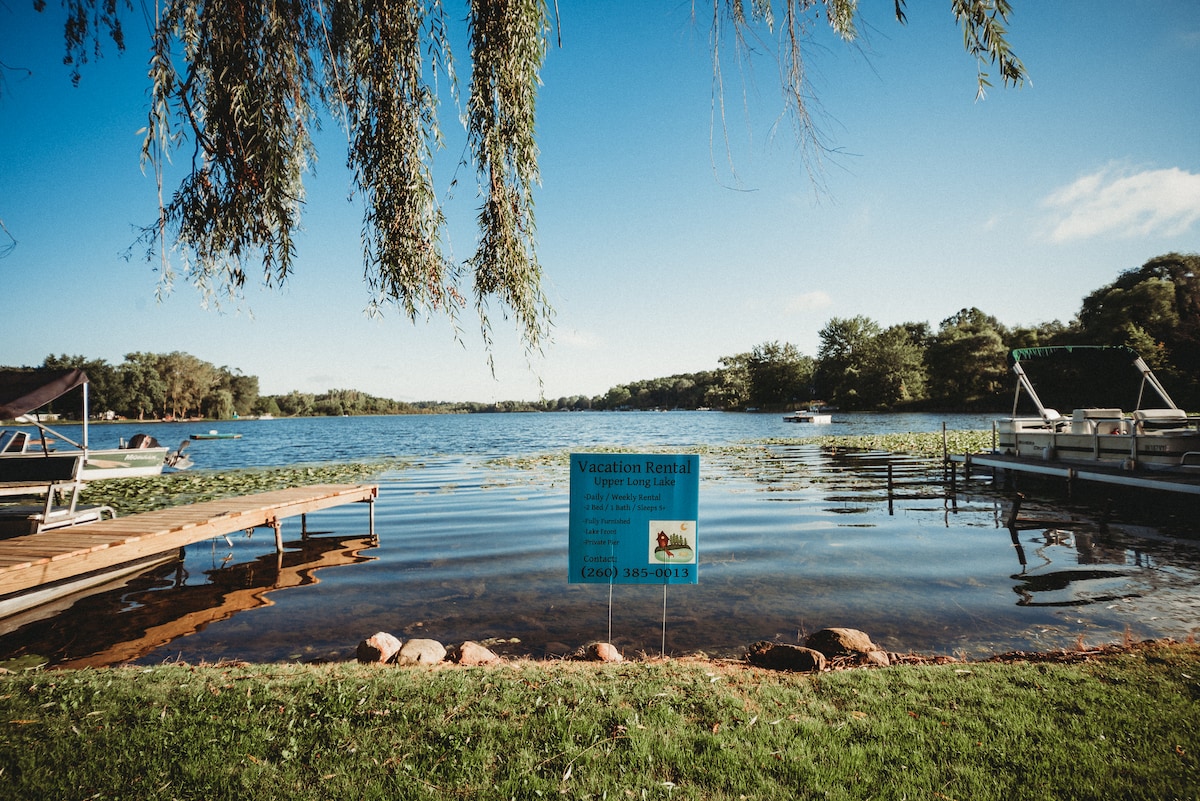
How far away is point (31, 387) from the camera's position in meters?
11.1

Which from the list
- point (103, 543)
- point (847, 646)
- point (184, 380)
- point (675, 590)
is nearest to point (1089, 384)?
point (675, 590)

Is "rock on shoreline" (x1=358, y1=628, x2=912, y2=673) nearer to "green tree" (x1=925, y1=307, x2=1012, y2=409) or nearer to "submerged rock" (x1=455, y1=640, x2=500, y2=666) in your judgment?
"submerged rock" (x1=455, y1=640, x2=500, y2=666)

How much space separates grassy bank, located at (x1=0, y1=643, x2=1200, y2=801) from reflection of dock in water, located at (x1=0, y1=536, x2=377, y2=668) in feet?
7.31

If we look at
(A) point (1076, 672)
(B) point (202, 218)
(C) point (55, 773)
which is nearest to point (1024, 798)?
(A) point (1076, 672)

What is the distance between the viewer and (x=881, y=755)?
145 inches

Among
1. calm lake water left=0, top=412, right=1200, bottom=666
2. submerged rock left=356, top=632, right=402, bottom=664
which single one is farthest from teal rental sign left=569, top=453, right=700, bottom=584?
submerged rock left=356, top=632, right=402, bottom=664

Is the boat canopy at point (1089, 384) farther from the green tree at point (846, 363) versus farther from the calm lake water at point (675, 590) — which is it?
the calm lake water at point (675, 590)

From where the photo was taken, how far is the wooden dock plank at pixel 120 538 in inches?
267

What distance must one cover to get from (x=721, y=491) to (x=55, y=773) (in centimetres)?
1879

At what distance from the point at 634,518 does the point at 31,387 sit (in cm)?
1309

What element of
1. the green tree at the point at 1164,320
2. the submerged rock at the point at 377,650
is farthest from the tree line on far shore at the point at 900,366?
the submerged rock at the point at 377,650

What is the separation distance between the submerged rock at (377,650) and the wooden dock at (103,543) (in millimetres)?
4276

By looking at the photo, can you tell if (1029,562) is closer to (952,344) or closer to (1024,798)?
(1024,798)

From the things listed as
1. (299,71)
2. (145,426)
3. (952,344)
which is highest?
(952,344)
